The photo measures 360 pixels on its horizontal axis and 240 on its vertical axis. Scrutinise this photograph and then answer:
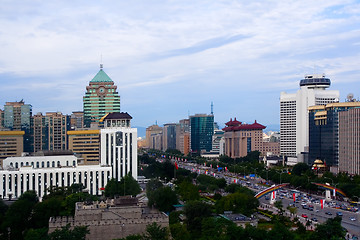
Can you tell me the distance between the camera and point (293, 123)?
537 ft

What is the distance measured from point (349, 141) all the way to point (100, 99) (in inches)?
2729

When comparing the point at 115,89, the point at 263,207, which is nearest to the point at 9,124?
the point at 115,89

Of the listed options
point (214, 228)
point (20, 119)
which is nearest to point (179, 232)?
point (214, 228)

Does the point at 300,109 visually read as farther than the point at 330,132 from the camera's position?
Yes

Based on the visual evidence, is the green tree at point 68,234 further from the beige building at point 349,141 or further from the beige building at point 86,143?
the beige building at point 86,143

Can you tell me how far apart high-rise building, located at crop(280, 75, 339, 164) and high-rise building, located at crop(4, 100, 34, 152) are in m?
71.4

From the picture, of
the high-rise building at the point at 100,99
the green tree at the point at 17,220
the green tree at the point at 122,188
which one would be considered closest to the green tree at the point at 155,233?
the green tree at the point at 17,220

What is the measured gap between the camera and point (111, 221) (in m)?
49.1

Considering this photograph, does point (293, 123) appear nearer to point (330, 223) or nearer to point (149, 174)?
point (149, 174)

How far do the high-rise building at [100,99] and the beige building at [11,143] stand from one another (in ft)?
76.1

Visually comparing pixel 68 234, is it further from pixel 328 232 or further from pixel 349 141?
pixel 349 141

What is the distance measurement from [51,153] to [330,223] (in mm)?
60100

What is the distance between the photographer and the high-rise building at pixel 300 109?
15750 cm

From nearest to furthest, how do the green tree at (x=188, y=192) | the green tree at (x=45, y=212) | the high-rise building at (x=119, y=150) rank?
1. the green tree at (x=45, y=212)
2. the green tree at (x=188, y=192)
3. the high-rise building at (x=119, y=150)
